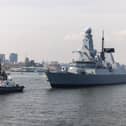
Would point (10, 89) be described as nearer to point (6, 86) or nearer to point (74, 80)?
point (6, 86)

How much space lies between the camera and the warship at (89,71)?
94688mm

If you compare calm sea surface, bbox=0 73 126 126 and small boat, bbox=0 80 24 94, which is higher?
small boat, bbox=0 80 24 94

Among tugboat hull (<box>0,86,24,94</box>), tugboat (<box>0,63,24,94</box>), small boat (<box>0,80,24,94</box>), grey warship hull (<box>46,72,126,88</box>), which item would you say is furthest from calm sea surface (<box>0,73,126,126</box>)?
grey warship hull (<box>46,72,126,88</box>)

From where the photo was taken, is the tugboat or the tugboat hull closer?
the tugboat hull

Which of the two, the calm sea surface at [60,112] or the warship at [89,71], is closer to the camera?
the calm sea surface at [60,112]

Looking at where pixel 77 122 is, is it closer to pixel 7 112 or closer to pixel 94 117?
pixel 94 117

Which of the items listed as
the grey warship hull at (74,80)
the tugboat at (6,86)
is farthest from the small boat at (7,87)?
the grey warship hull at (74,80)

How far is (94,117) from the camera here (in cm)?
4928

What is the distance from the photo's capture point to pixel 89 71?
103 meters

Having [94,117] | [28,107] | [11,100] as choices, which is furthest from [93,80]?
[94,117]

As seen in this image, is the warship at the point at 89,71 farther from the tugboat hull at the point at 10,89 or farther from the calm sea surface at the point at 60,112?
the calm sea surface at the point at 60,112

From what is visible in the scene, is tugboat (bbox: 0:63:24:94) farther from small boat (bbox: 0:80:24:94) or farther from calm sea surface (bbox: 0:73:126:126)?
calm sea surface (bbox: 0:73:126:126)

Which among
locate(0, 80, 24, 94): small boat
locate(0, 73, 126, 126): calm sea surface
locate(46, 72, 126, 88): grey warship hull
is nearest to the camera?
locate(0, 73, 126, 126): calm sea surface

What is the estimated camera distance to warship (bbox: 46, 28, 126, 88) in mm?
94688
